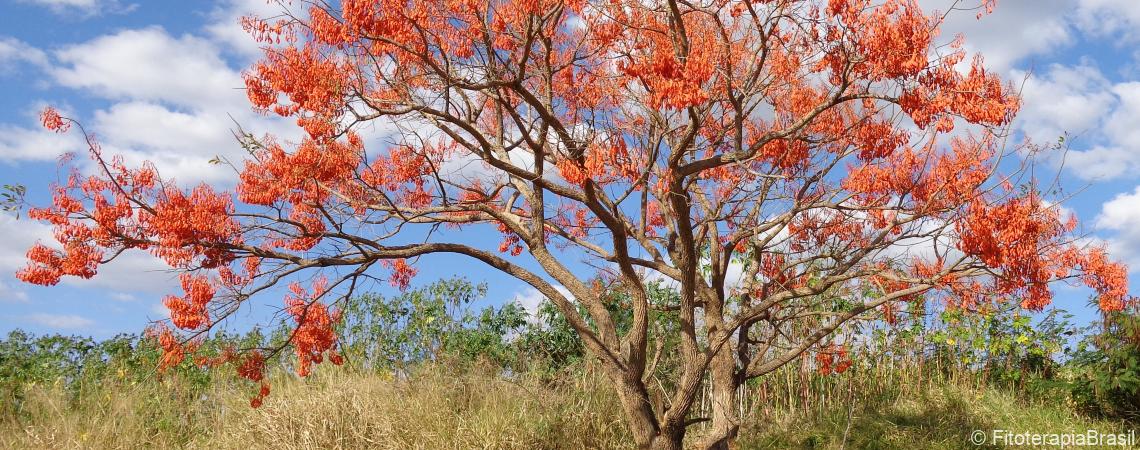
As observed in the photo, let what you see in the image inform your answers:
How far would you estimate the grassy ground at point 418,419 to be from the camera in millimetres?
7035

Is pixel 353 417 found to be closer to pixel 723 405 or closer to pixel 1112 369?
pixel 723 405

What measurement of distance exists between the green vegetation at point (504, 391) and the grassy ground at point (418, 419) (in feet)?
0.06

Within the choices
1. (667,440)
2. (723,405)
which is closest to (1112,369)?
(723,405)

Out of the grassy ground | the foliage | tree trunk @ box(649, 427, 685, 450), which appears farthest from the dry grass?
the foliage

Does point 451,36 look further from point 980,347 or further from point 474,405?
point 980,347

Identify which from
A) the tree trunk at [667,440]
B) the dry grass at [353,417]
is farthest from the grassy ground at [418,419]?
the tree trunk at [667,440]

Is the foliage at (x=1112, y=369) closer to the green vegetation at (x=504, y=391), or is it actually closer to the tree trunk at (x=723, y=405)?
the green vegetation at (x=504, y=391)

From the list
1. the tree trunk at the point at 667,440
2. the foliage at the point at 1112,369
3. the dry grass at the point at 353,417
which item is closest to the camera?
the tree trunk at the point at 667,440

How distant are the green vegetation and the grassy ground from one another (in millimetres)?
19

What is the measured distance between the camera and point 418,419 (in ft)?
23.2

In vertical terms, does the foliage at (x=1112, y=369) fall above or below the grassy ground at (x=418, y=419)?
above

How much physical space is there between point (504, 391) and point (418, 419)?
860mm

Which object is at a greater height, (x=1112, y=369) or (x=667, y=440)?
(x=1112, y=369)

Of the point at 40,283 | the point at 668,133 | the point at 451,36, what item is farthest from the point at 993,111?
the point at 40,283
